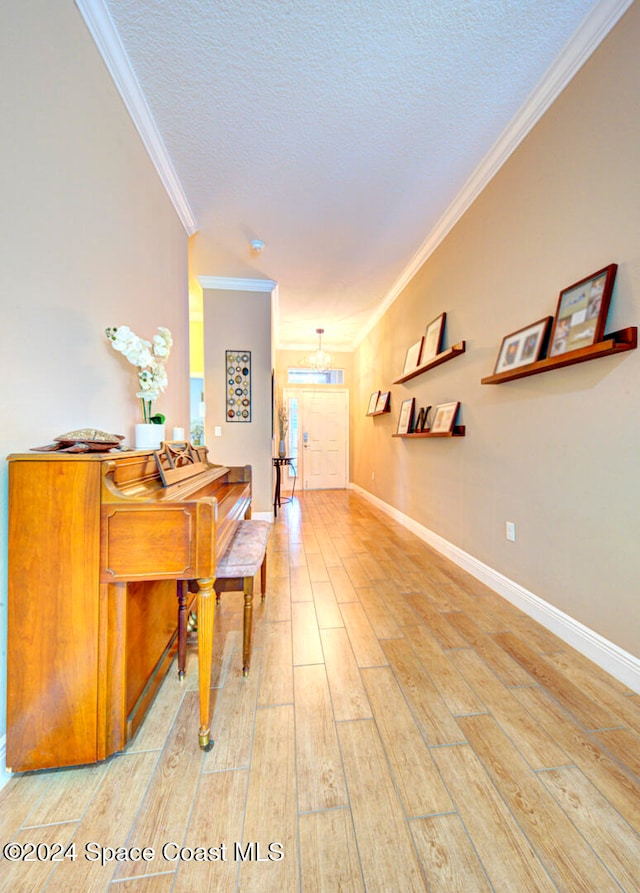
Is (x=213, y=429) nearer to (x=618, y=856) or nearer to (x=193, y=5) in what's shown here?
(x=193, y=5)

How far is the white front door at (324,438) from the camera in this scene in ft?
21.5

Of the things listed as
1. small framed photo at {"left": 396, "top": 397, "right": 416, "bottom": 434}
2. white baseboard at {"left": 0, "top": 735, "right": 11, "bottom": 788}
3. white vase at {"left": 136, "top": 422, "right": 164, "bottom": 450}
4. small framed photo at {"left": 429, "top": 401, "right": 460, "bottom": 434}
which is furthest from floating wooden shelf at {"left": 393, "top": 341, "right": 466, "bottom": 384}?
white baseboard at {"left": 0, "top": 735, "right": 11, "bottom": 788}

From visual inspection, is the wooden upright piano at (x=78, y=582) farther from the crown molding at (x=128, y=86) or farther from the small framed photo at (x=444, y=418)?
the small framed photo at (x=444, y=418)

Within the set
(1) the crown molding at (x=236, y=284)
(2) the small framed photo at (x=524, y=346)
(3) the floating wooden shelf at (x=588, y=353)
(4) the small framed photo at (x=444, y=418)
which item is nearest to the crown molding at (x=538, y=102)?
(2) the small framed photo at (x=524, y=346)

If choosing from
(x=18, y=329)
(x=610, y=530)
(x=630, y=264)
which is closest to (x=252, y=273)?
(x=18, y=329)

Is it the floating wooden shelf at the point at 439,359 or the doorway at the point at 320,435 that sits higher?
the floating wooden shelf at the point at 439,359

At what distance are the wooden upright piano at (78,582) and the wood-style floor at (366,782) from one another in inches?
6.1

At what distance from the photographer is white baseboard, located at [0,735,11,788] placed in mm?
1021

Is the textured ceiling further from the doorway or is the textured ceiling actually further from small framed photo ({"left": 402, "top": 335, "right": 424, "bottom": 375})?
the doorway

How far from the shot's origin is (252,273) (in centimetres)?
375

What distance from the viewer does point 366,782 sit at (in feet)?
3.39

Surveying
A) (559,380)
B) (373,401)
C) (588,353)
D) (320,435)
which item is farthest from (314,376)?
(588,353)

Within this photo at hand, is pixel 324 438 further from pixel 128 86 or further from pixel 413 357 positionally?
pixel 128 86

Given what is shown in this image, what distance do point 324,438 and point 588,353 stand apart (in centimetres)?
525
